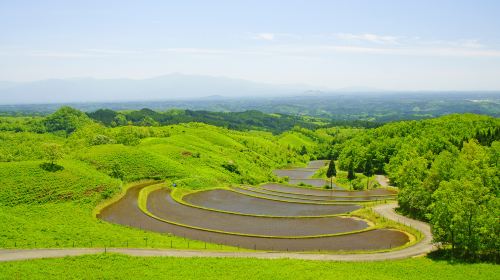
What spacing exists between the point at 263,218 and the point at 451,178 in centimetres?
3181

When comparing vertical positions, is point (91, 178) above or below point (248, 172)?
above

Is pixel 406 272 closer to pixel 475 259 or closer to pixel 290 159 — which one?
pixel 475 259

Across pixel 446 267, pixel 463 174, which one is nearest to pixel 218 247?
pixel 446 267

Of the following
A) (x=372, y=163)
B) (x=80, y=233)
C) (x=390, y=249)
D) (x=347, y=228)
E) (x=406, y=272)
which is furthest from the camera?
(x=372, y=163)

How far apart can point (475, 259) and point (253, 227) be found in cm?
2969

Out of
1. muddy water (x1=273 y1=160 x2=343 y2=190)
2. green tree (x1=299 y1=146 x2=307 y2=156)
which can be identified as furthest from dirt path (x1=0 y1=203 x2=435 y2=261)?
green tree (x1=299 y1=146 x2=307 y2=156)

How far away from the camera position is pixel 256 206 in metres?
72.9

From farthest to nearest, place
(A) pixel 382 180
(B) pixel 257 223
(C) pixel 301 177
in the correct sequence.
→ 1. (C) pixel 301 177
2. (A) pixel 382 180
3. (B) pixel 257 223

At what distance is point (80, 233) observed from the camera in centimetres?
5097

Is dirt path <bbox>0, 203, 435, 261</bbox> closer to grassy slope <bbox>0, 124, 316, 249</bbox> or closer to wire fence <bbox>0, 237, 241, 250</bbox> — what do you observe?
wire fence <bbox>0, 237, 241, 250</bbox>

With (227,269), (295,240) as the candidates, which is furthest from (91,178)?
(227,269)

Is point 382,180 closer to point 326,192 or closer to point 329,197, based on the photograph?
point 326,192

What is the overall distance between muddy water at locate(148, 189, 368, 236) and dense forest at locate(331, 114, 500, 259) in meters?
12.6

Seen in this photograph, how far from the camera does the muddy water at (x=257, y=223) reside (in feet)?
188
